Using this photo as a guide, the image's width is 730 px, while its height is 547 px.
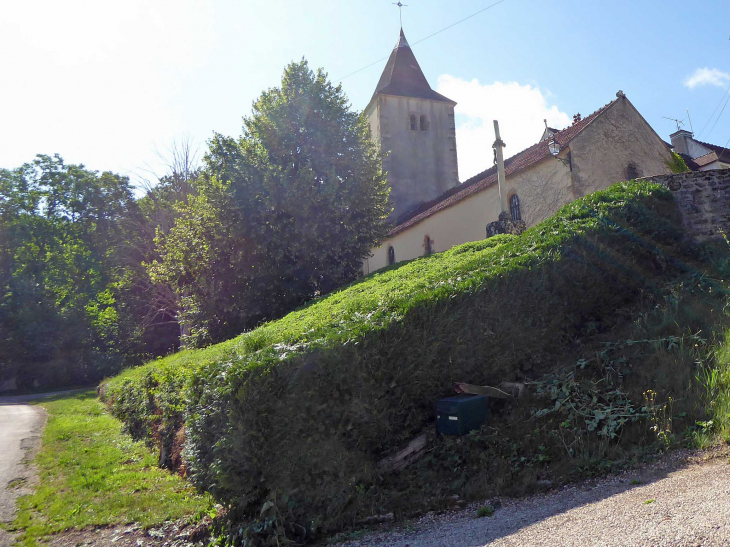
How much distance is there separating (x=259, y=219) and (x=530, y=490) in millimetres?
10664

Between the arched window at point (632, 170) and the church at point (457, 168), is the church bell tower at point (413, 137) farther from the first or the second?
the arched window at point (632, 170)

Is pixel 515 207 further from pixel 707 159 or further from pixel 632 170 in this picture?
pixel 707 159

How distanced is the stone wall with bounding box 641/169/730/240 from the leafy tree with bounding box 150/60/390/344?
7.98 meters

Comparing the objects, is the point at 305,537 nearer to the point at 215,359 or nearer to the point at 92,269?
the point at 215,359

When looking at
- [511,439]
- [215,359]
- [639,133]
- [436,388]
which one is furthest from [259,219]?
[639,133]

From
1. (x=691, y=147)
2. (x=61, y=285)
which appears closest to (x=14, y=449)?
(x=61, y=285)

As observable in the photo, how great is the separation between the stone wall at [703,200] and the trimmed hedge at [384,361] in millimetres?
965

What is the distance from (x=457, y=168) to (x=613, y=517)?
28.4 meters

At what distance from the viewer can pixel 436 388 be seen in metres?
5.83

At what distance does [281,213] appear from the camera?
1372 centimetres

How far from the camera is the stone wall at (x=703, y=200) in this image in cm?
893

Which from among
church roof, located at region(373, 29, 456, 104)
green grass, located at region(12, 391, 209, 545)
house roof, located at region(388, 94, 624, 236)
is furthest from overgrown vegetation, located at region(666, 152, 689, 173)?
green grass, located at region(12, 391, 209, 545)

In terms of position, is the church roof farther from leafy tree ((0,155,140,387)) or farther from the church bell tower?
leafy tree ((0,155,140,387))

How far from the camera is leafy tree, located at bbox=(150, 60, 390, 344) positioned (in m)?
13.7
